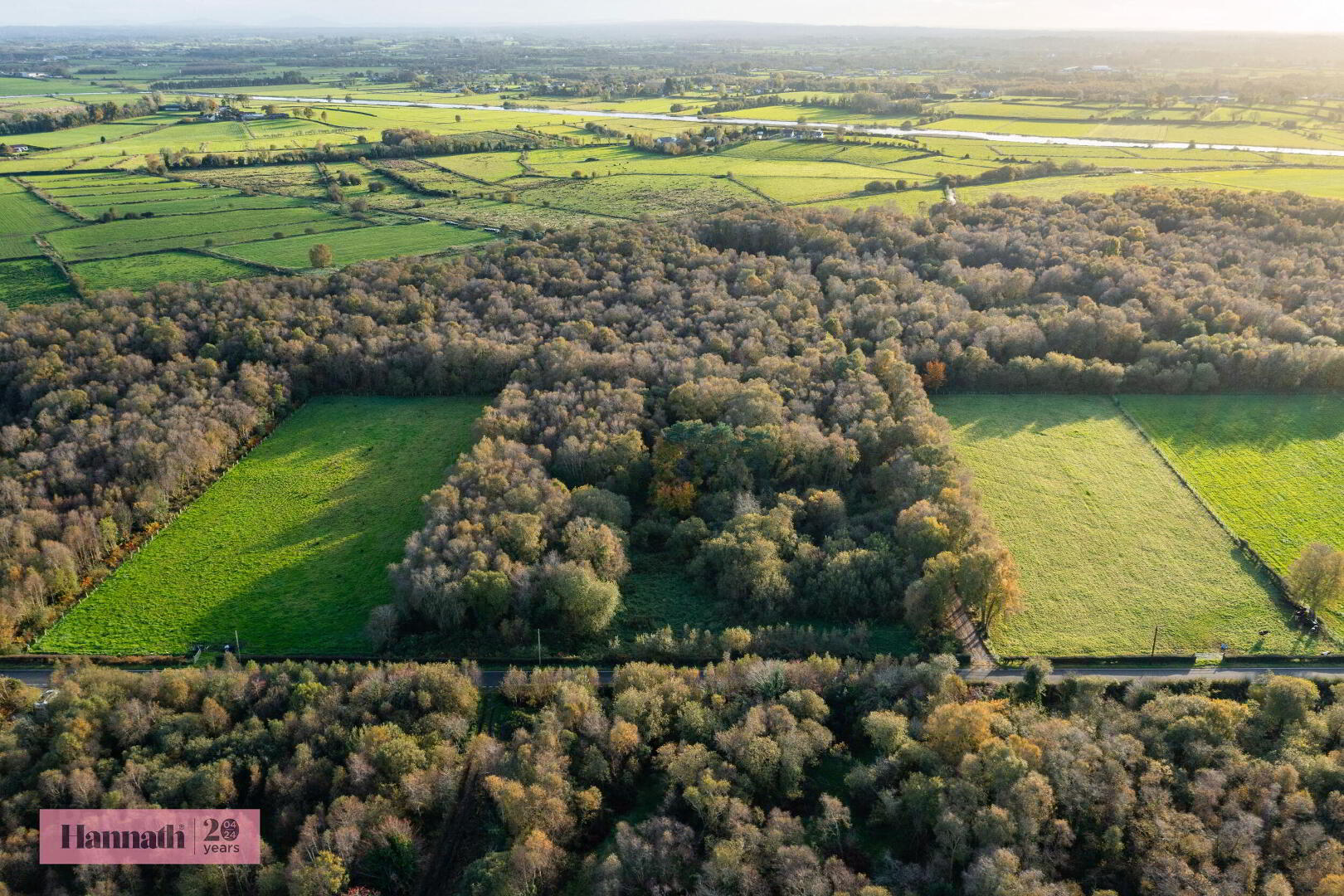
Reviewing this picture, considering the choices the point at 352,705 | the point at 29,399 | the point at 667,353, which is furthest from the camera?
the point at 667,353

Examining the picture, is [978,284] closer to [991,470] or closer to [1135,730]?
[991,470]

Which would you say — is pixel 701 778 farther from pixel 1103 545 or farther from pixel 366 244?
pixel 366 244

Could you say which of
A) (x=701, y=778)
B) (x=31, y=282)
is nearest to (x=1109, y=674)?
(x=701, y=778)

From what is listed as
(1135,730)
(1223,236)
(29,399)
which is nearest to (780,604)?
(1135,730)

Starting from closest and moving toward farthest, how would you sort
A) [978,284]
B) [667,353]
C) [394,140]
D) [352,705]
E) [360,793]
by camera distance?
[360,793]
[352,705]
[667,353]
[978,284]
[394,140]

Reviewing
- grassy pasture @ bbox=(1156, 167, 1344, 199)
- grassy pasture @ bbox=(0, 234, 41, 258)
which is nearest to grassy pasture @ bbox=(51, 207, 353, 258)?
grassy pasture @ bbox=(0, 234, 41, 258)

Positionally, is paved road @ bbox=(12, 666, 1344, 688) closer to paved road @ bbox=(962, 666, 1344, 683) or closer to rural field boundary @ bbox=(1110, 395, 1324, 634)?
paved road @ bbox=(962, 666, 1344, 683)
